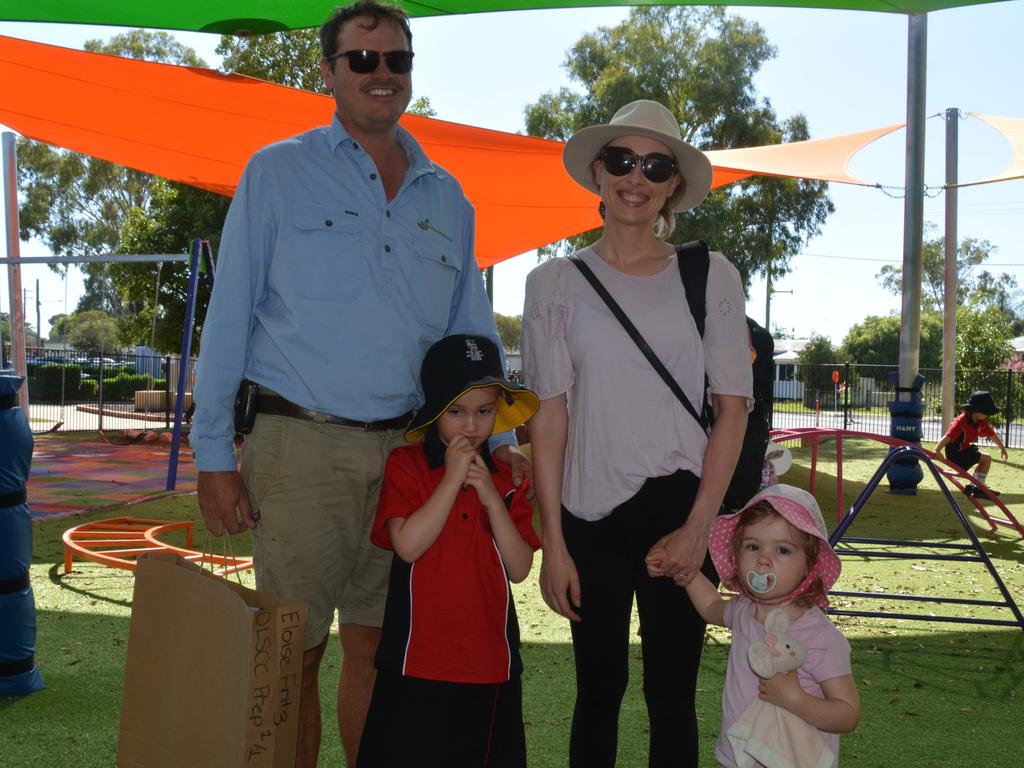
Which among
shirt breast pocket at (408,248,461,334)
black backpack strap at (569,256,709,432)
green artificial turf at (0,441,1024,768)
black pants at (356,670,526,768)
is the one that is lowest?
green artificial turf at (0,441,1024,768)

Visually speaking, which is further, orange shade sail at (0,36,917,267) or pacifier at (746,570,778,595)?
orange shade sail at (0,36,917,267)

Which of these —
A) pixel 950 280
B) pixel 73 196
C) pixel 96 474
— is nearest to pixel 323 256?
pixel 96 474

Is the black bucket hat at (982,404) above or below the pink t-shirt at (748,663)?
above

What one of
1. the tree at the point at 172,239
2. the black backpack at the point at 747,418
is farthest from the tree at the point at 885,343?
the black backpack at the point at 747,418

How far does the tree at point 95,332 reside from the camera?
2758 inches

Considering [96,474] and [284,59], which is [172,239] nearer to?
[284,59]

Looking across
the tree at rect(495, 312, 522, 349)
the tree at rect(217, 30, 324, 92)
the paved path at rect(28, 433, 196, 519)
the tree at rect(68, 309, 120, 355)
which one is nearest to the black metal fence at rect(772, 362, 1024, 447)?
the tree at rect(217, 30, 324, 92)

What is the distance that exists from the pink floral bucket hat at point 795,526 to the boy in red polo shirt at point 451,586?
450mm

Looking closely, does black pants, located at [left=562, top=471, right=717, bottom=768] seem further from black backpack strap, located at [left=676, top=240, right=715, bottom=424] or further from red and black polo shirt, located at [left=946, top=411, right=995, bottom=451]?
→ red and black polo shirt, located at [left=946, top=411, right=995, bottom=451]

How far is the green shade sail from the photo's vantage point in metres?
6.06

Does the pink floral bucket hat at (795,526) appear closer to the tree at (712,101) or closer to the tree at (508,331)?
the tree at (712,101)

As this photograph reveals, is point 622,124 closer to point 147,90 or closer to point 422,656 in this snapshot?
point 422,656

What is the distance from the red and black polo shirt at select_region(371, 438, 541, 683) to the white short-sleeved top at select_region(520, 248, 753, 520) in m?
0.26

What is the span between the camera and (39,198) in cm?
3938
